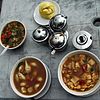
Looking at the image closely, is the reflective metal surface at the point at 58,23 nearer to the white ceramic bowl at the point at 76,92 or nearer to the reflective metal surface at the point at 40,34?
the reflective metal surface at the point at 40,34

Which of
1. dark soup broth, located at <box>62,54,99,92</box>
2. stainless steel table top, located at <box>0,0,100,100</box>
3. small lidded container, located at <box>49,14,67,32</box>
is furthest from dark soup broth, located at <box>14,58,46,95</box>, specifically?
small lidded container, located at <box>49,14,67,32</box>

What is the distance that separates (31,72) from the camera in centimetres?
266

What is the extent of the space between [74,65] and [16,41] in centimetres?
62

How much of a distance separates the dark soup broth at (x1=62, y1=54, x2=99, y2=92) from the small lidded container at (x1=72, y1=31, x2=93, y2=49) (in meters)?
0.09

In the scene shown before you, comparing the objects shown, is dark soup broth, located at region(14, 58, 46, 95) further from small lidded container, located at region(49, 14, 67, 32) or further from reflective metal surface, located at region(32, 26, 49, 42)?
small lidded container, located at region(49, 14, 67, 32)

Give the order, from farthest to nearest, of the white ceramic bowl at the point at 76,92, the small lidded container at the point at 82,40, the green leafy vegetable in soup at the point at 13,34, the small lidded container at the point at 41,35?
the green leafy vegetable in soup at the point at 13,34, the small lidded container at the point at 41,35, the small lidded container at the point at 82,40, the white ceramic bowl at the point at 76,92

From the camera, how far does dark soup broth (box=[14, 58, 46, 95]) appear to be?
2.59 metres

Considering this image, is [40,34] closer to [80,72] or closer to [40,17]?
[40,17]

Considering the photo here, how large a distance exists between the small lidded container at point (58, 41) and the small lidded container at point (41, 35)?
0.05m

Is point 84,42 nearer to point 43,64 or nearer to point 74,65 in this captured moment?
point 74,65

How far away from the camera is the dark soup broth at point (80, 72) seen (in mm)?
2467

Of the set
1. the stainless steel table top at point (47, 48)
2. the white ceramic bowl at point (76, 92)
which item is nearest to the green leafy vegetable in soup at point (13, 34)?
the stainless steel table top at point (47, 48)

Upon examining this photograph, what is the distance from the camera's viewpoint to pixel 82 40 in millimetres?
2602

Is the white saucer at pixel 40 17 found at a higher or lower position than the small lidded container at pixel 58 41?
higher
